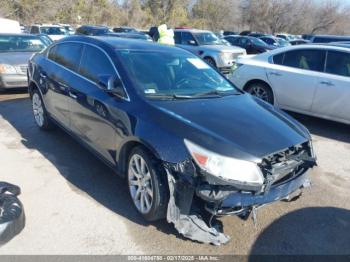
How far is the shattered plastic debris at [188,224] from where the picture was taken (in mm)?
2906

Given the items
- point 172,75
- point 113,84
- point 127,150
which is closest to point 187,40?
point 172,75

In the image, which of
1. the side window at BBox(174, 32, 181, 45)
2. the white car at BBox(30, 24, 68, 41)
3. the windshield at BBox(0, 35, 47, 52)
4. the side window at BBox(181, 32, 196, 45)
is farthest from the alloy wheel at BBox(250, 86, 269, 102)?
the white car at BBox(30, 24, 68, 41)

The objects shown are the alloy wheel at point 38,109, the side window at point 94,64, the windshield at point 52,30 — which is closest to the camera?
the side window at point 94,64

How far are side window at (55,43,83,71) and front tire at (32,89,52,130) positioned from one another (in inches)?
34.4

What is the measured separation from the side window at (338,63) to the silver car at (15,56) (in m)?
6.75

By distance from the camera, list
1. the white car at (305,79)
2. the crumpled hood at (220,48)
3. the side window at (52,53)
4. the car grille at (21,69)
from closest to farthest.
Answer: the side window at (52,53), the white car at (305,79), the car grille at (21,69), the crumpled hood at (220,48)

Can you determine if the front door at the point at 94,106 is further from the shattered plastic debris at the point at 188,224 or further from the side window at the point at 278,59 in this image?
the side window at the point at 278,59

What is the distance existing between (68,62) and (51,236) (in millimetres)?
2542

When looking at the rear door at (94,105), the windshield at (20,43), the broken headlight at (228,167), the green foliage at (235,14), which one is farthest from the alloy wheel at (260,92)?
the green foliage at (235,14)

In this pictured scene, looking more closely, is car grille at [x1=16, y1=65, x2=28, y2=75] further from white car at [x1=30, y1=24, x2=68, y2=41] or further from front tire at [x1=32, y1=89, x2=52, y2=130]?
white car at [x1=30, y1=24, x2=68, y2=41]

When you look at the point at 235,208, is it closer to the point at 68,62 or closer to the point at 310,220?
the point at 310,220

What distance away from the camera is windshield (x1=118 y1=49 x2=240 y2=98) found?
3705 mm

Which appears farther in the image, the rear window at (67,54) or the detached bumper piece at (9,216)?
the rear window at (67,54)

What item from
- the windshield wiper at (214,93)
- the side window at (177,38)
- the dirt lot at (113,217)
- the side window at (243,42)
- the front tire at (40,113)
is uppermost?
the windshield wiper at (214,93)
